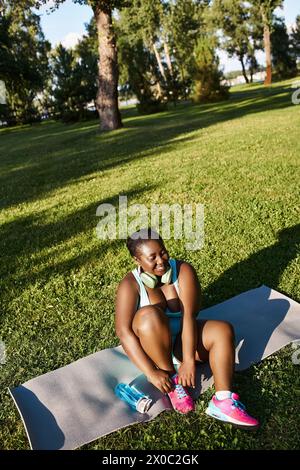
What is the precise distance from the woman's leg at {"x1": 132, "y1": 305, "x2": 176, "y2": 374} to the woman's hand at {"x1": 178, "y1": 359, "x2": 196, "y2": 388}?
0.14 m

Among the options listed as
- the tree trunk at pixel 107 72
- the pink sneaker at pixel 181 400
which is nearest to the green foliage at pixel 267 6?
the tree trunk at pixel 107 72

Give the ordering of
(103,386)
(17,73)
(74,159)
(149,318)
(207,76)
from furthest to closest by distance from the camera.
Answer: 1. (17,73)
2. (207,76)
3. (74,159)
4. (103,386)
5. (149,318)

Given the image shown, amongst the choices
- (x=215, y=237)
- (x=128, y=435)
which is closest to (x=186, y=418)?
(x=128, y=435)

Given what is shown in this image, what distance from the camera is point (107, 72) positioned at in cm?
2078

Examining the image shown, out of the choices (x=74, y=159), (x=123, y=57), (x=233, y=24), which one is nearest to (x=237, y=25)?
(x=233, y=24)

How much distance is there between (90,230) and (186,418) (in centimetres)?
433

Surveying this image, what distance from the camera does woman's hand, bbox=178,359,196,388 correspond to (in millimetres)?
3098

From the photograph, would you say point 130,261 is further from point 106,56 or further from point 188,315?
point 106,56

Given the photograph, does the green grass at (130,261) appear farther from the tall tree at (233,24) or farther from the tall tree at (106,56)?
the tall tree at (233,24)

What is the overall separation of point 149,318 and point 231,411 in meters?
0.82

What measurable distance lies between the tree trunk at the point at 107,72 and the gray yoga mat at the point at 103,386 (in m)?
18.7

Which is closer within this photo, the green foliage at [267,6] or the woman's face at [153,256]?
the woman's face at [153,256]

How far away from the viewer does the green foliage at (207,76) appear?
29.8m

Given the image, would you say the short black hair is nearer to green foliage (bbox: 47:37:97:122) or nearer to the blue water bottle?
the blue water bottle
